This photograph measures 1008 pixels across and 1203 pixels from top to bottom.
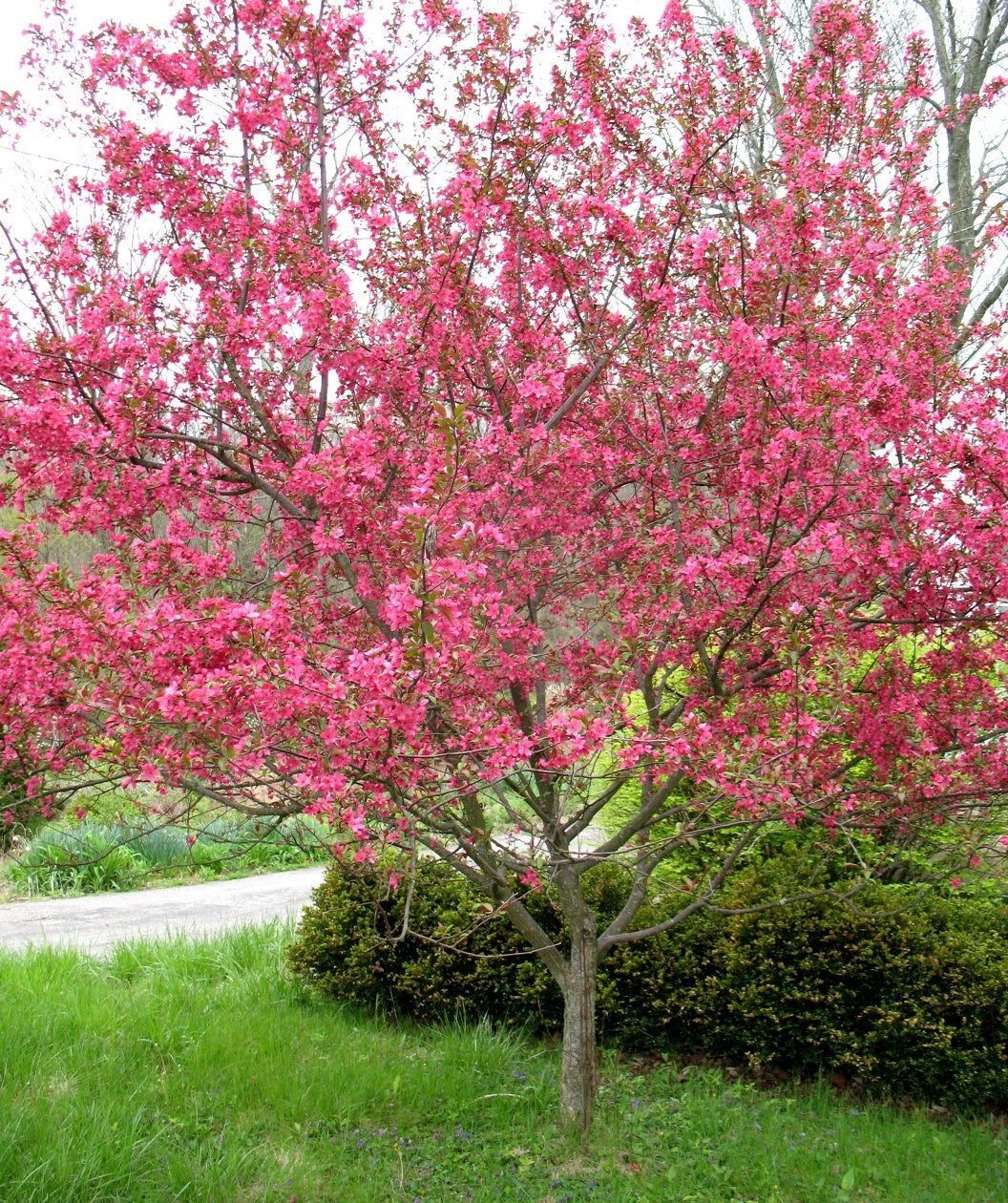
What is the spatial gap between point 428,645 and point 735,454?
1736 millimetres

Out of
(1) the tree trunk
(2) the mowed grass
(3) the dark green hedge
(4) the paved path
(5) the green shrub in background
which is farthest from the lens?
(5) the green shrub in background

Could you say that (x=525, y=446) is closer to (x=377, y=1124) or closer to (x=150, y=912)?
(x=377, y=1124)

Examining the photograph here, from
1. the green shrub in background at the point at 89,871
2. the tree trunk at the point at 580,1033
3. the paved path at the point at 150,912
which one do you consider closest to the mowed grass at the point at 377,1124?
the tree trunk at the point at 580,1033

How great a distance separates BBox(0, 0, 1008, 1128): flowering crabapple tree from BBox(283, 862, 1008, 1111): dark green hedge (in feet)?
3.18

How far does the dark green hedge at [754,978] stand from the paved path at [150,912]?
1.58 meters

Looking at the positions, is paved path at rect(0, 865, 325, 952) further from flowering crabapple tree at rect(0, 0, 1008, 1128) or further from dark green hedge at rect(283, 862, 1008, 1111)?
flowering crabapple tree at rect(0, 0, 1008, 1128)

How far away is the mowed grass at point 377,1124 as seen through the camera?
3.32 meters

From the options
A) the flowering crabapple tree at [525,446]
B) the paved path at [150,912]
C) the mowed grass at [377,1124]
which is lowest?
the mowed grass at [377,1124]

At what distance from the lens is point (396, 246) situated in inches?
135

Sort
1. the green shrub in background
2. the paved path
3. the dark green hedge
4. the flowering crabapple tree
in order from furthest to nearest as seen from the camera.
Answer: the green shrub in background
the paved path
the dark green hedge
the flowering crabapple tree

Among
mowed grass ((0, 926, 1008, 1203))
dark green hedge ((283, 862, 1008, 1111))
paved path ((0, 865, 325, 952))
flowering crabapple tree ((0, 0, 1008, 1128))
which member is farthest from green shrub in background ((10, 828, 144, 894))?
flowering crabapple tree ((0, 0, 1008, 1128))

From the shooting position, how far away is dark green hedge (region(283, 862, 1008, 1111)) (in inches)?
165

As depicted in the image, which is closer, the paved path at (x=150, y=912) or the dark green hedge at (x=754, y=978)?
the dark green hedge at (x=754, y=978)

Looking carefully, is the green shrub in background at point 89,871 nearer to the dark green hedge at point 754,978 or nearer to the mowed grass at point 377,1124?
the mowed grass at point 377,1124
